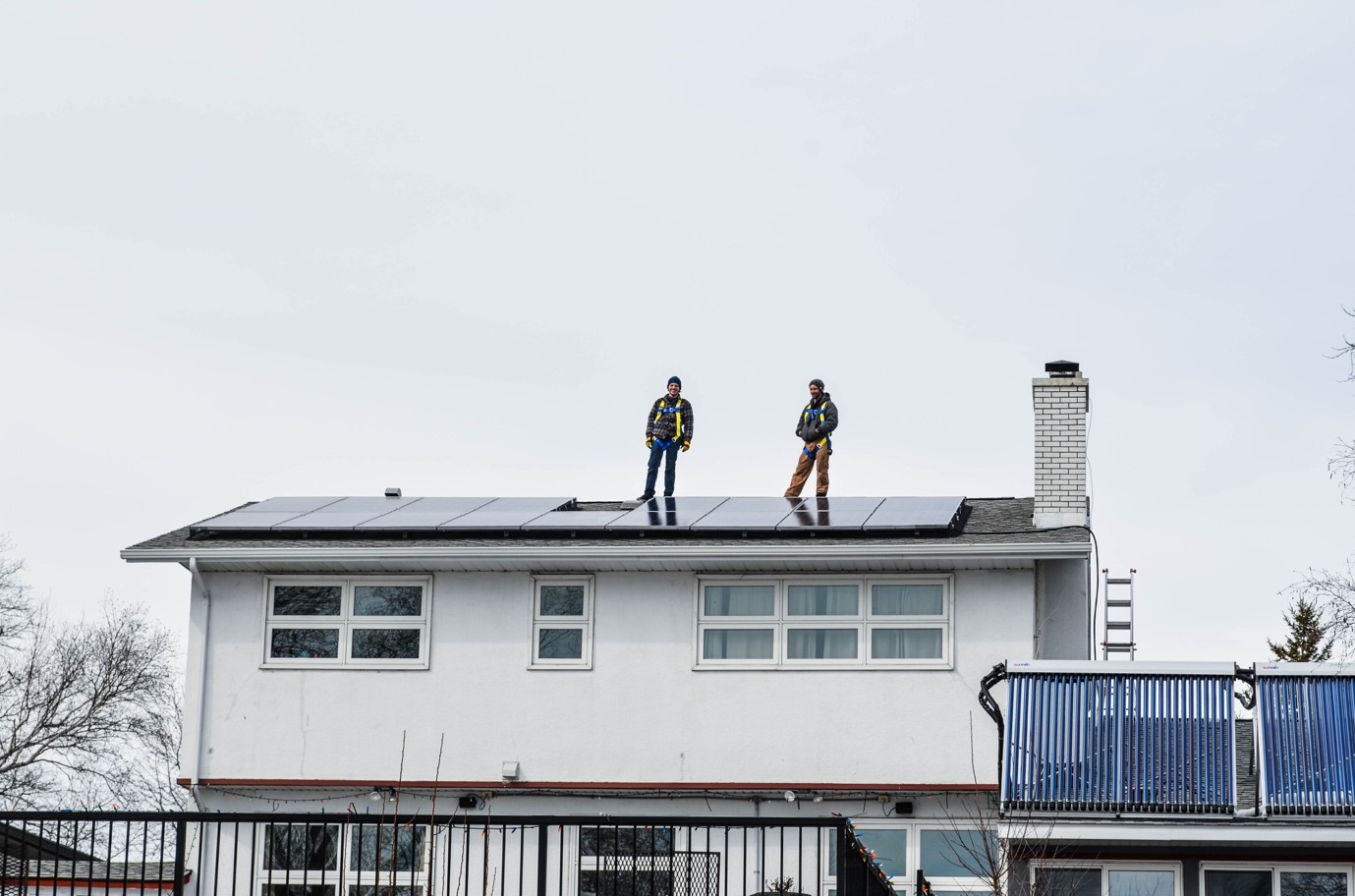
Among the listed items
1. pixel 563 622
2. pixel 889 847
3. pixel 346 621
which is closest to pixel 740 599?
pixel 563 622

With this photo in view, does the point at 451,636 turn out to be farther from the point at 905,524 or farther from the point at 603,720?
the point at 905,524

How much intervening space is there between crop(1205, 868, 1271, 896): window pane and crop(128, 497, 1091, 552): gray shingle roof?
13.6 feet

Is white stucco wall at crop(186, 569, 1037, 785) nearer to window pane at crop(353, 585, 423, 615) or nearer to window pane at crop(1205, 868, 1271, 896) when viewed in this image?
window pane at crop(353, 585, 423, 615)

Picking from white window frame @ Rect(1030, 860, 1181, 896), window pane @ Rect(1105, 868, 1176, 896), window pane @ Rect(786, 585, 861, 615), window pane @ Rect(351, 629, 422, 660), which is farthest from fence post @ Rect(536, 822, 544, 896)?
window pane @ Rect(351, 629, 422, 660)

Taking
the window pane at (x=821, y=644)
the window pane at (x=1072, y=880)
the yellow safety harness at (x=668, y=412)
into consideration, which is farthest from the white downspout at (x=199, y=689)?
the window pane at (x=1072, y=880)

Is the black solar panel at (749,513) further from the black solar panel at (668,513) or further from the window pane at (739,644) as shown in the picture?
the window pane at (739,644)

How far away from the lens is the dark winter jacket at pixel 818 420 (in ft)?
91.1

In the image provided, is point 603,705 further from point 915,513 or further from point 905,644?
point 915,513

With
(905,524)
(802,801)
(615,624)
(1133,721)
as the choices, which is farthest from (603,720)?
(1133,721)

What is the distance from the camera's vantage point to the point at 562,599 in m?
24.2

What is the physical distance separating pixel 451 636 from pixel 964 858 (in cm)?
694

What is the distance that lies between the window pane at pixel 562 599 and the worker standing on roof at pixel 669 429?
4.51 metres

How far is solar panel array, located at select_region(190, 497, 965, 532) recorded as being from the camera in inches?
942

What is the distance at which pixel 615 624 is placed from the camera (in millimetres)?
24000
